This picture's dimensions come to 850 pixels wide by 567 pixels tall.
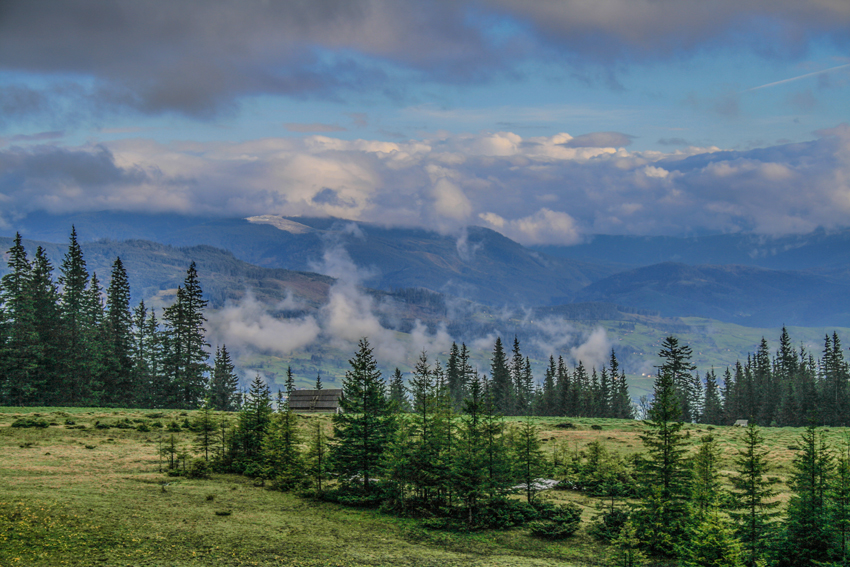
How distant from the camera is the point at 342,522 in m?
28.4

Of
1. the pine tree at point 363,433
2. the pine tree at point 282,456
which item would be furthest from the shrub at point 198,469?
the pine tree at point 363,433

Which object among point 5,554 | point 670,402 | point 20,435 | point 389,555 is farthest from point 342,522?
point 20,435

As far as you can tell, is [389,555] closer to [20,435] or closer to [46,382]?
[20,435]

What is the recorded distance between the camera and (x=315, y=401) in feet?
→ 262

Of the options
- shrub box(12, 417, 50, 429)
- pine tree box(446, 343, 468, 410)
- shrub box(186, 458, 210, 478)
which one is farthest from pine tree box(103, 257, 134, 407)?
pine tree box(446, 343, 468, 410)

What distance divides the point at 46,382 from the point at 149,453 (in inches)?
1648

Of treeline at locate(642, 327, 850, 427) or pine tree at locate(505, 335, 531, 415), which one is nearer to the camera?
treeline at locate(642, 327, 850, 427)

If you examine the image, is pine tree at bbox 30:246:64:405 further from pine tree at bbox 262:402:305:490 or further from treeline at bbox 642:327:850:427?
treeline at bbox 642:327:850:427

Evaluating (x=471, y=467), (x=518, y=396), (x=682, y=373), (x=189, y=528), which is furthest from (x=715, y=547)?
(x=518, y=396)

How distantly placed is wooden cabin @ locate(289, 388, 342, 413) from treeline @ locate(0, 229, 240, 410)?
14075 mm

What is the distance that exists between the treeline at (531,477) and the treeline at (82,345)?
3670 centimetres

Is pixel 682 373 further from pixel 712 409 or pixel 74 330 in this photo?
pixel 74 330

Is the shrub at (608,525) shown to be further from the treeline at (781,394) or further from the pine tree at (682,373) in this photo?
the treeline at (781,394)

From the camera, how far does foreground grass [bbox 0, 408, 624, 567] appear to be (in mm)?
20547
